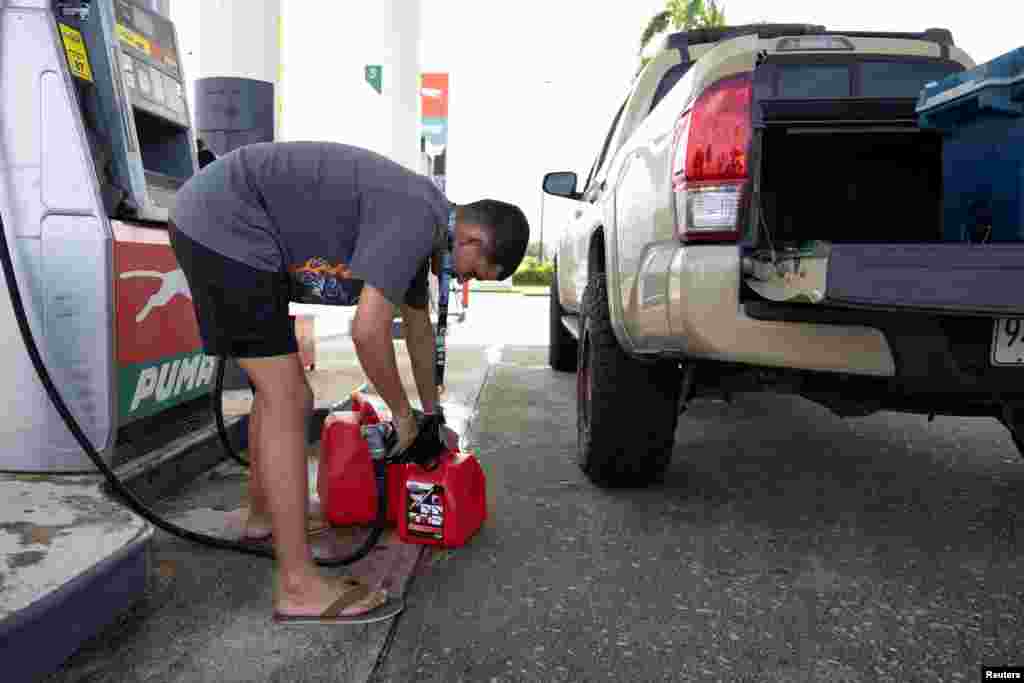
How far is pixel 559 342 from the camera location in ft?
21.4

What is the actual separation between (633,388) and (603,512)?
48cm

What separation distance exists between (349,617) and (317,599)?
95 millimetres

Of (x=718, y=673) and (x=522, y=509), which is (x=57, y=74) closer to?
(x=522, y=509)

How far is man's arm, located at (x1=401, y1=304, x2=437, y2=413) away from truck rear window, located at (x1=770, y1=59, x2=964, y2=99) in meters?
1.23

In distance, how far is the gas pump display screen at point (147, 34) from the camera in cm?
305

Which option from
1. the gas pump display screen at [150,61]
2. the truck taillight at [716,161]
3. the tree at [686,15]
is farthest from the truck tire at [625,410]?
the tree at [686,15]

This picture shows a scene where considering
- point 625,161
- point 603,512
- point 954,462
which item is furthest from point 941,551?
point 625,161

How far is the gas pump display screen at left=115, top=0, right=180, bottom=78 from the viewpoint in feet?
10.0

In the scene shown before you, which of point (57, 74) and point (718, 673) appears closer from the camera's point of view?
point (718, 673)

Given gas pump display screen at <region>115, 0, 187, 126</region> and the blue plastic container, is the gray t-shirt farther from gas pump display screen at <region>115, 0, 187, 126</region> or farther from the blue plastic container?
the blue plastic container

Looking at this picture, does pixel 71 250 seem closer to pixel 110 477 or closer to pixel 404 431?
pixel 110 477

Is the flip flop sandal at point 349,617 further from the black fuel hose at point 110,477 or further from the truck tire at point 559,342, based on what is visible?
the truck tire at point 559,342

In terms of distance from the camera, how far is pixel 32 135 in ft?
8.53

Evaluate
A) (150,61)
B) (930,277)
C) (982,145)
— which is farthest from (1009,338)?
(150,61)
